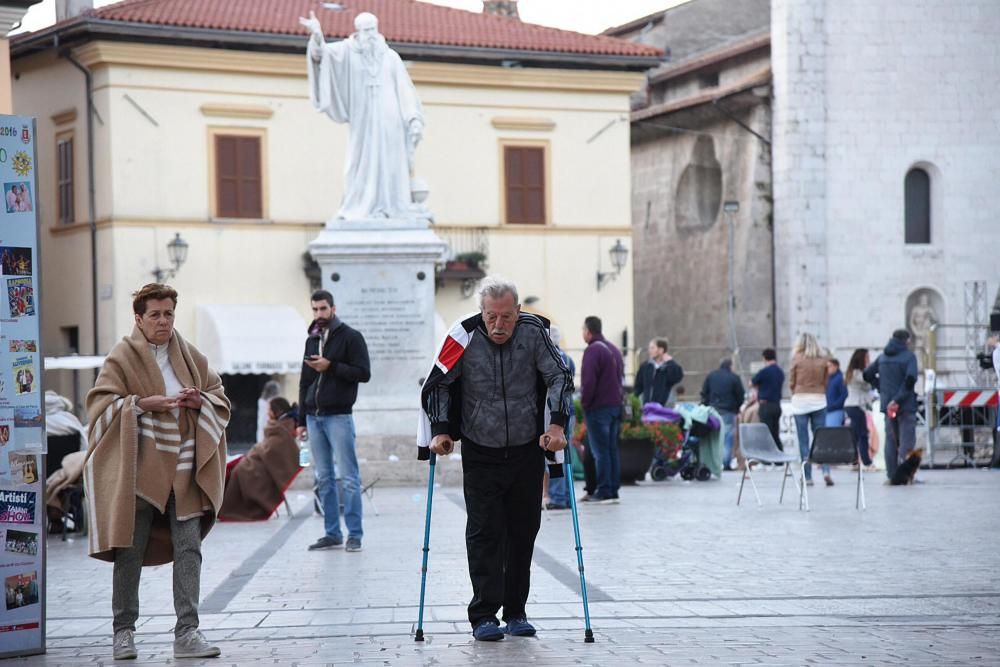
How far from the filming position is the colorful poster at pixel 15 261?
8.45 meters

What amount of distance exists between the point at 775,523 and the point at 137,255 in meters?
24.9

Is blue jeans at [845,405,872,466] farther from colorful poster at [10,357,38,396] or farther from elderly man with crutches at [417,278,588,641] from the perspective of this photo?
colorful poster at [10,357,38,396]

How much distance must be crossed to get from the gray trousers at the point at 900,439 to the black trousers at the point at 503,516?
12747mm

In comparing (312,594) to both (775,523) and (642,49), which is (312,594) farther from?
(642,49)

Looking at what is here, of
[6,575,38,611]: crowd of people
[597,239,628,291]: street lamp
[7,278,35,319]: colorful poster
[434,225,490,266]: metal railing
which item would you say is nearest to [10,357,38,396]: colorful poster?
[7,278,35,319]: colorful poster

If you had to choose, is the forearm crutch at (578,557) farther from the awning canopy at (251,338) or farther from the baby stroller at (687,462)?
the awning canopy at (251,338)

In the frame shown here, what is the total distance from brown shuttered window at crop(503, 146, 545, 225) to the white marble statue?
20453mm

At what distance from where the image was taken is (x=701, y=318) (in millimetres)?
44844

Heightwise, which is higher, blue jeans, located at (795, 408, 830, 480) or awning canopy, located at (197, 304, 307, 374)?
awning canopy, located at (197, 304, 307, 374)

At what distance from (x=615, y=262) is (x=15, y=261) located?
33.6 metres

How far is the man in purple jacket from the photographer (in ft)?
57.1

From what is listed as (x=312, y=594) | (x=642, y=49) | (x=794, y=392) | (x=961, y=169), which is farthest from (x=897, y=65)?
(x=312, y=594)

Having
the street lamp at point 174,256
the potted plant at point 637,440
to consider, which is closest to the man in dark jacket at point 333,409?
the potted plant at point 637,440

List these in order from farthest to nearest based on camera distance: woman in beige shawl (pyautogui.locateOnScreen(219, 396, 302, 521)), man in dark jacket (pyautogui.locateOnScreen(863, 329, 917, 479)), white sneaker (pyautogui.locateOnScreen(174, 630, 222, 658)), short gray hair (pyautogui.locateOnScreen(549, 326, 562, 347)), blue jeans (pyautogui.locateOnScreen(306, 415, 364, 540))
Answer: man in dark jacket (pyautogui.locateOnScreen(863, 329, 917, 479)), woman in beige shawl (pyautogui.locateOnScreen(219, 396, 302, 521)), blue jeans (pyautogui.locateOnScreen(306, 415, 364, 540)), short gray hair (pyautogui.locateOnScreen(549, 326, 562, 347)), white sneaker (pyautogui.locateOnScreen(174, 630, 222, 658))
